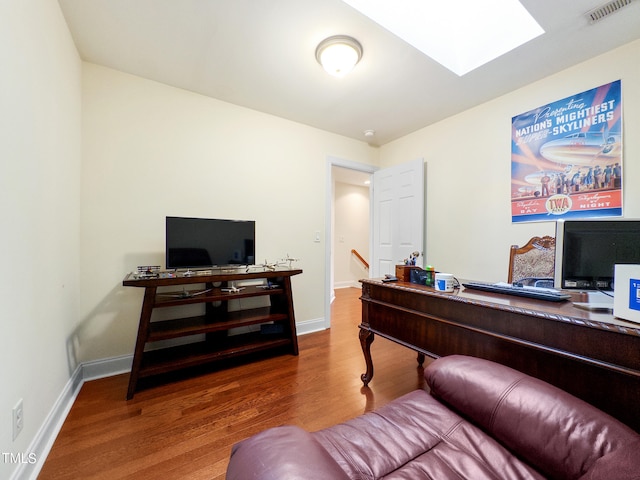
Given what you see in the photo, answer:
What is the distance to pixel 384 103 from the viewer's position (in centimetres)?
268

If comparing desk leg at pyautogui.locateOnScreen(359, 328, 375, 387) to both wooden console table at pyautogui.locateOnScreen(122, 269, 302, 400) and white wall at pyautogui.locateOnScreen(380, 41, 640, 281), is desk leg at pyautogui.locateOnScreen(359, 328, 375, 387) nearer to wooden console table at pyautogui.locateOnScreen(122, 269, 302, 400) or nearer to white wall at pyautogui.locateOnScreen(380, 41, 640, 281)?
wooden console table at pyautogui.locateOnScreen(122, 269, 302, 400)

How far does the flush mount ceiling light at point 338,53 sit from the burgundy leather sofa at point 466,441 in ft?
6.90

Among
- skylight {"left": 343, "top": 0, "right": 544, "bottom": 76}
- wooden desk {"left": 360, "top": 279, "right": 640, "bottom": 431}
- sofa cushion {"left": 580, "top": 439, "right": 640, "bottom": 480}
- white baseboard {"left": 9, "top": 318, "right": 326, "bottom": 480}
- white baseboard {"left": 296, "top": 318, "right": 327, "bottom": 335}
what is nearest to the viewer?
sofa cushion {"left": 580, "top": 439, "right": 640, "bottom": 480}

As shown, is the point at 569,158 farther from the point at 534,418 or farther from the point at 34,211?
the point at 34,211

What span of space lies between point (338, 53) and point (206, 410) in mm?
2673

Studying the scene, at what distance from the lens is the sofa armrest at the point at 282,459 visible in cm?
62

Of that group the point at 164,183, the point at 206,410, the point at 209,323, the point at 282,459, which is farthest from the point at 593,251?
the point at 164,183

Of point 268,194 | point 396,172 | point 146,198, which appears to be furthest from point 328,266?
point 146,198

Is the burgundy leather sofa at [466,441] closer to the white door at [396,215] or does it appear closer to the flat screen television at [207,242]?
the flat screen television at [207,242]

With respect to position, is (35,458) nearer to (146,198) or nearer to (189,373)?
(189,373)

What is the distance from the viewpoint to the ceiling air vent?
60.9 inches

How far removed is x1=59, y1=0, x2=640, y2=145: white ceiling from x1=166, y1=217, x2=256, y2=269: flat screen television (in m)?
1.30

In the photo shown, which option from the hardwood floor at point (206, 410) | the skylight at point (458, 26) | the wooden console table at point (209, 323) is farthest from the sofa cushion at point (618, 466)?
the skylight at point (458, 26)

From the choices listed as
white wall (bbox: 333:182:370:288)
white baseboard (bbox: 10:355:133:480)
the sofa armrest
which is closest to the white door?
white wall (bbox: 333:182:370:288)
